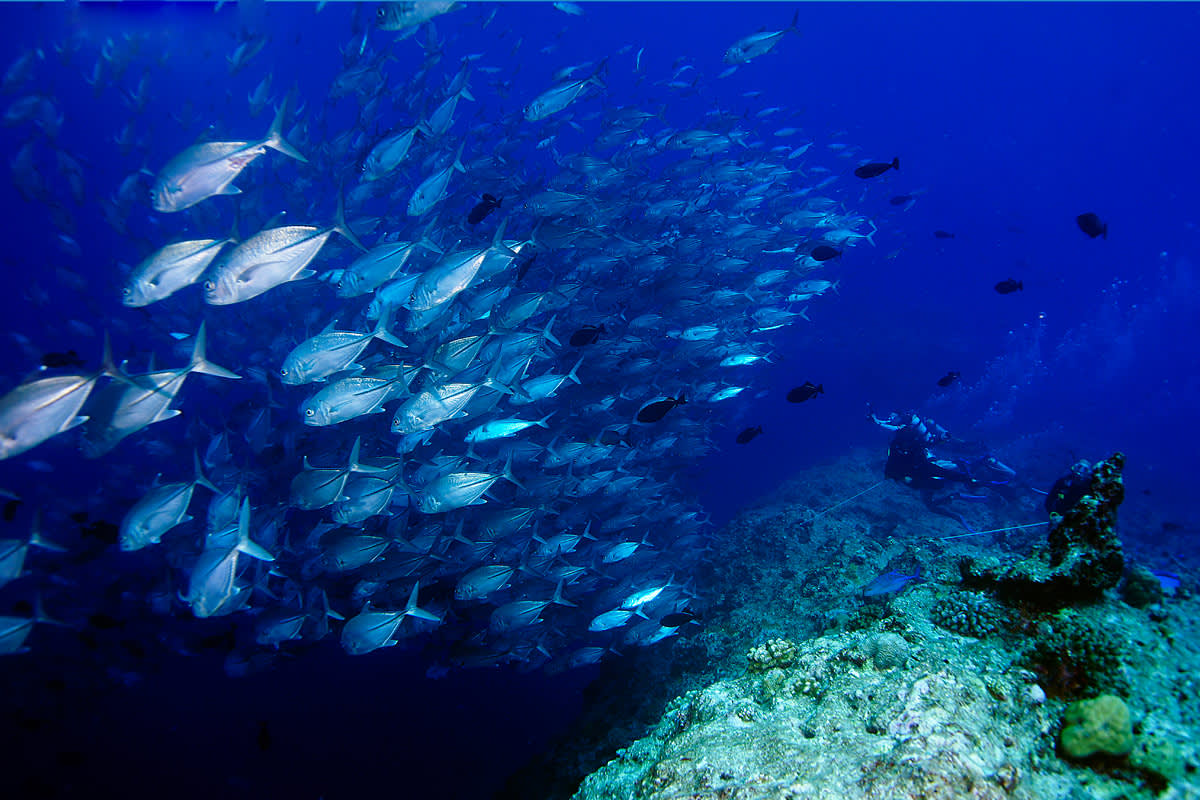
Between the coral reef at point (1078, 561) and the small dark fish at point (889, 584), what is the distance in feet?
6.05

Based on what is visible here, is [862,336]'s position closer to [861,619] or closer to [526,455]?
[526,455]

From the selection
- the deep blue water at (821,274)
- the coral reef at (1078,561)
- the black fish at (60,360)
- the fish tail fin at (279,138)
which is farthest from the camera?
the deep blue water at (821,274)

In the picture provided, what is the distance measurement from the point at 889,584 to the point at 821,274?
2606 cm

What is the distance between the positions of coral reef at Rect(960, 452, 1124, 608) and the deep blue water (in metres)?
7.96

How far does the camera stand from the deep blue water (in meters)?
8.30

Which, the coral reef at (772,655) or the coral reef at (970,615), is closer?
the coral reef at (970,615)

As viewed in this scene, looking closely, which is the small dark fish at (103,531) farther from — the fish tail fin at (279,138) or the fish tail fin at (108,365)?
the fish tail fin at (279,138)

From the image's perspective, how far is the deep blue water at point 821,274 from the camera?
8.30m

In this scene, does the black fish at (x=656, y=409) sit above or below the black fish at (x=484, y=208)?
below

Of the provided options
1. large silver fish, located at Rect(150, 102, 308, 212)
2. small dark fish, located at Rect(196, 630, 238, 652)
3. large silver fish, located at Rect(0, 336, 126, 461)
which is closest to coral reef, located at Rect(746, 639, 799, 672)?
large silver fish, located at Rect(0, 336, 126, 461)

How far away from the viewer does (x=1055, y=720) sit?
1.96 metres

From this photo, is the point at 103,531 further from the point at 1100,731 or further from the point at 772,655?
the point at 1100,731

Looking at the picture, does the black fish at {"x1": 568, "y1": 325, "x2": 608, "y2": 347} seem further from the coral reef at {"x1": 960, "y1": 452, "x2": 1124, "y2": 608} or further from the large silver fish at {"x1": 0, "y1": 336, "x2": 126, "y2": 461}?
the coral reef at {"x1": 960, "y1": 452, "x2": 1124, "y2": 608}

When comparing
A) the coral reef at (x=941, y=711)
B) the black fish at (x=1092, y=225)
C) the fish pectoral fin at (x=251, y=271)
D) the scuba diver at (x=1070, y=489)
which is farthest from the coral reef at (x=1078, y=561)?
the black fish at (x=1092, y=225)
